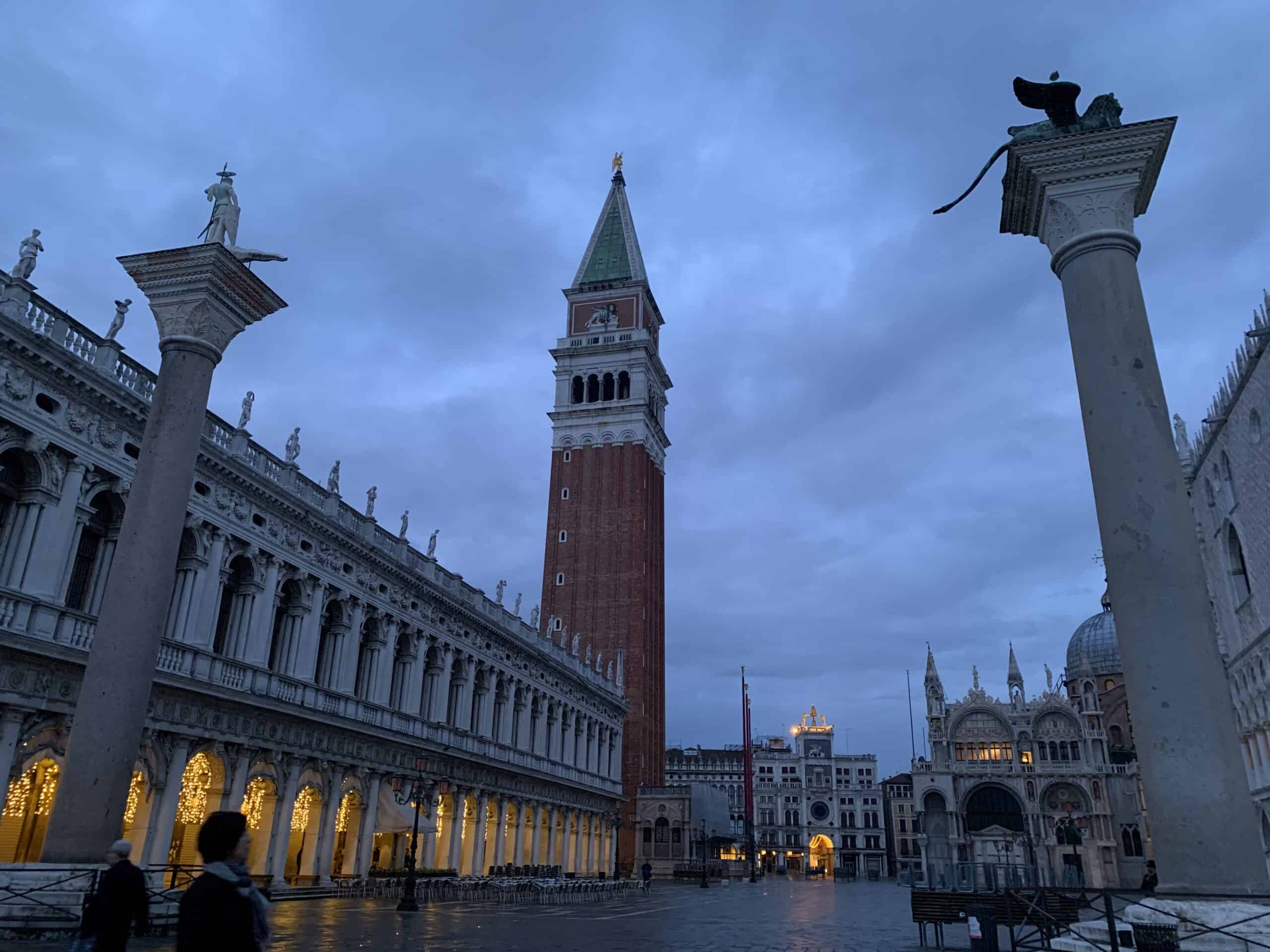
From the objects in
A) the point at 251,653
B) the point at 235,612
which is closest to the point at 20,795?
the point at 251,653

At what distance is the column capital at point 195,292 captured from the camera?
45.2 ft

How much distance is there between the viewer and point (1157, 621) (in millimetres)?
10508

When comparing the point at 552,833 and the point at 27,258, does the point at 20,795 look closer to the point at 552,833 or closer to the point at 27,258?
the point at 27,258

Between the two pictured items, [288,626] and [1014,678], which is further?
[1014,678]

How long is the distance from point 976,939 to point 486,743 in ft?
98.6

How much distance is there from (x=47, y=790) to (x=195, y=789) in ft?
13.5

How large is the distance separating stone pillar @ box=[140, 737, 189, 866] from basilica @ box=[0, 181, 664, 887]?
0.05 meters

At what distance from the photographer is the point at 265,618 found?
27.3 m

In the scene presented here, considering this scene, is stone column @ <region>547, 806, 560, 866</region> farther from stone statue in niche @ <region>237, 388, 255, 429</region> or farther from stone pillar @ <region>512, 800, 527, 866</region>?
stone statue in niche @ <region>237, 388, 255, 429</region>

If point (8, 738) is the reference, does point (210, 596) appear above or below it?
above

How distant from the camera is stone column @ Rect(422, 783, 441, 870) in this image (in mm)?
35000

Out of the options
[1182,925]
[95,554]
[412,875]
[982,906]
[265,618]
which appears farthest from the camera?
[265,618]

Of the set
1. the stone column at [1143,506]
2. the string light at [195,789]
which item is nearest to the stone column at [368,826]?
the string light at [195,789]

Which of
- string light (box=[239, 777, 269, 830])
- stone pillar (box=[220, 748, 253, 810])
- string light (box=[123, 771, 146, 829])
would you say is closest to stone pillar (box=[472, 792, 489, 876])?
string light (box=[239, 777, 269, 830])
